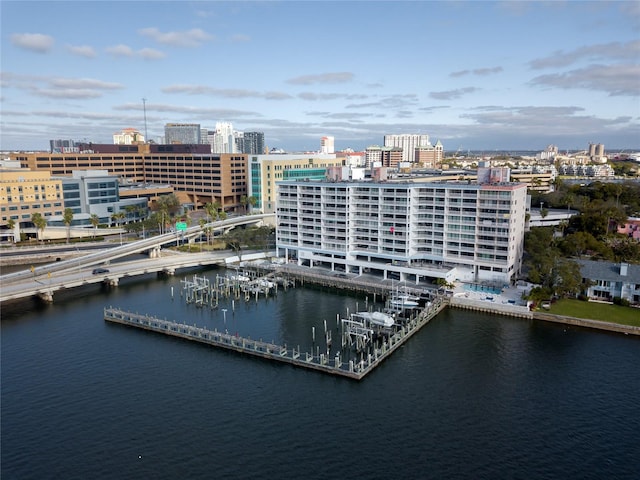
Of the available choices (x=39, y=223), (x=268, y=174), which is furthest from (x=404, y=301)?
(x=39, y=223)

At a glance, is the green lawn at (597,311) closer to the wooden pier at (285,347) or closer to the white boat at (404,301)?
the wooden pier at (285,347)

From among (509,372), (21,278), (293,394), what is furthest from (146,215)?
(509,372)

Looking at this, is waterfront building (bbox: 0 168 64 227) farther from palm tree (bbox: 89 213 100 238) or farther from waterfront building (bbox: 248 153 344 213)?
waterfront building (bbox: 248 153 344 213)

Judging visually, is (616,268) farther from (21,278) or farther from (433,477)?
(21,278)

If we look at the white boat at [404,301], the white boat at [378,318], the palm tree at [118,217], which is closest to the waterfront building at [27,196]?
the palm tree at [118,217]

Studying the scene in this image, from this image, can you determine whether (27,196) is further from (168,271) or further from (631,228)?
(631,228)
